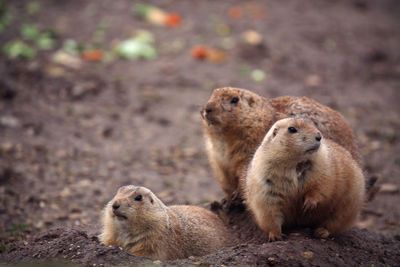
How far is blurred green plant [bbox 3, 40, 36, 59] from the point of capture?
12.5m

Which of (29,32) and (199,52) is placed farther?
(29,32)

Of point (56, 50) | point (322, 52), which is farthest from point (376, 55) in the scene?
point (56, 50)

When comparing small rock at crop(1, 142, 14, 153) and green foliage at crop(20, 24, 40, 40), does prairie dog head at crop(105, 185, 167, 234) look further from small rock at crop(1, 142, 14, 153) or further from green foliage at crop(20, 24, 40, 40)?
green foliage at crop(20, 24, 40, 40)

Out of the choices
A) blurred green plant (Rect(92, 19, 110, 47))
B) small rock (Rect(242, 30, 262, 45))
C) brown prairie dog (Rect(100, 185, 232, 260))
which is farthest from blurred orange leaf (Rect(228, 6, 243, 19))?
brown prairie dog (Rect(100, 185, 232, 260))

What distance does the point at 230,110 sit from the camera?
640 cm

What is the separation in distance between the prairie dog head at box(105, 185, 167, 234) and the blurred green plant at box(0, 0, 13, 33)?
9.66 m

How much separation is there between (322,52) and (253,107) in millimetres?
8640

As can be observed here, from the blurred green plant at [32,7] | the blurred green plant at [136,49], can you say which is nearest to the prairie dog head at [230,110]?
the blurred green plant at [136,49]

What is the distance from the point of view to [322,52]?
1441cm

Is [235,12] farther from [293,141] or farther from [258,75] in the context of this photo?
[293,141]

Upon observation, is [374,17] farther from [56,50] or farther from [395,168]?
[56,50]

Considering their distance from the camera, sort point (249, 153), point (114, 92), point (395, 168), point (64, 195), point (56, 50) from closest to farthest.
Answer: point (249, 153) < point (64, 195) < point (395, 168) < point (114, 92) < point (56, 50)

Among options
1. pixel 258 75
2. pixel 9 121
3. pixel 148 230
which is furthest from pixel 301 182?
pixel 258 75

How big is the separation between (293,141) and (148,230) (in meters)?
1.83
